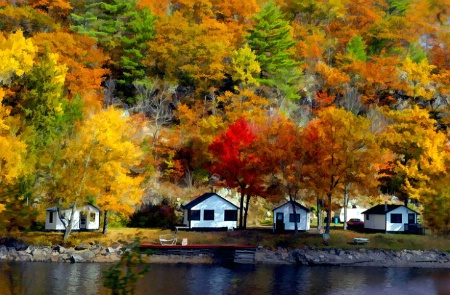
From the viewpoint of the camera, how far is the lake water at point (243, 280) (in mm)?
32938

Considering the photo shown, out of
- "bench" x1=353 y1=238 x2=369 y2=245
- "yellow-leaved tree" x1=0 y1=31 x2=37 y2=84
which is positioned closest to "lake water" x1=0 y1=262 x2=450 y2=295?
"bench" x1=353 y1=238 x2=369 y2=245

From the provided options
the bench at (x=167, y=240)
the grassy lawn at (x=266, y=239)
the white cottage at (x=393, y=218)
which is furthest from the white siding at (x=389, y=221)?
the bench at (x=167, y=240)

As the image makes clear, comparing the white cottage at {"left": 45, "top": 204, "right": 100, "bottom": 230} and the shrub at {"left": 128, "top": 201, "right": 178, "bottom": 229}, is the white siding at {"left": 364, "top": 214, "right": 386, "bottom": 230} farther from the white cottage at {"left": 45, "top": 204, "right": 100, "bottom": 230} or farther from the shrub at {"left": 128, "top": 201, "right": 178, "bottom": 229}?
the white cottage at {"left": 45, "top": 204, "right": 100, "bottom": 230}

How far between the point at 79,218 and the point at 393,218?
99.5ft

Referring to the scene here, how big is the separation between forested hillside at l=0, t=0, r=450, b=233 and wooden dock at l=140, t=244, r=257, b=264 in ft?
19.0

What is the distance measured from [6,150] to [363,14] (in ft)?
217

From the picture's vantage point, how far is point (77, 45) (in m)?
66.8

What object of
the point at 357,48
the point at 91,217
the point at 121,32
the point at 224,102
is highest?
the point at 121,32

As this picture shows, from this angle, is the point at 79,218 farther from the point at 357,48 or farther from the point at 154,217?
the point at 357,48

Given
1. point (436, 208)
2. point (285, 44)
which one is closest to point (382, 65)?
point (285, 44)

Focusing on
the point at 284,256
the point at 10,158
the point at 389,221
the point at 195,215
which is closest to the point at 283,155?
the point at 284,256

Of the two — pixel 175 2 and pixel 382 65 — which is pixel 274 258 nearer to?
pixel 382 65

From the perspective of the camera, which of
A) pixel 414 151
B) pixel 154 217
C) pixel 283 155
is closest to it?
pixel 283 155

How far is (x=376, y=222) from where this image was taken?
55.3 m
